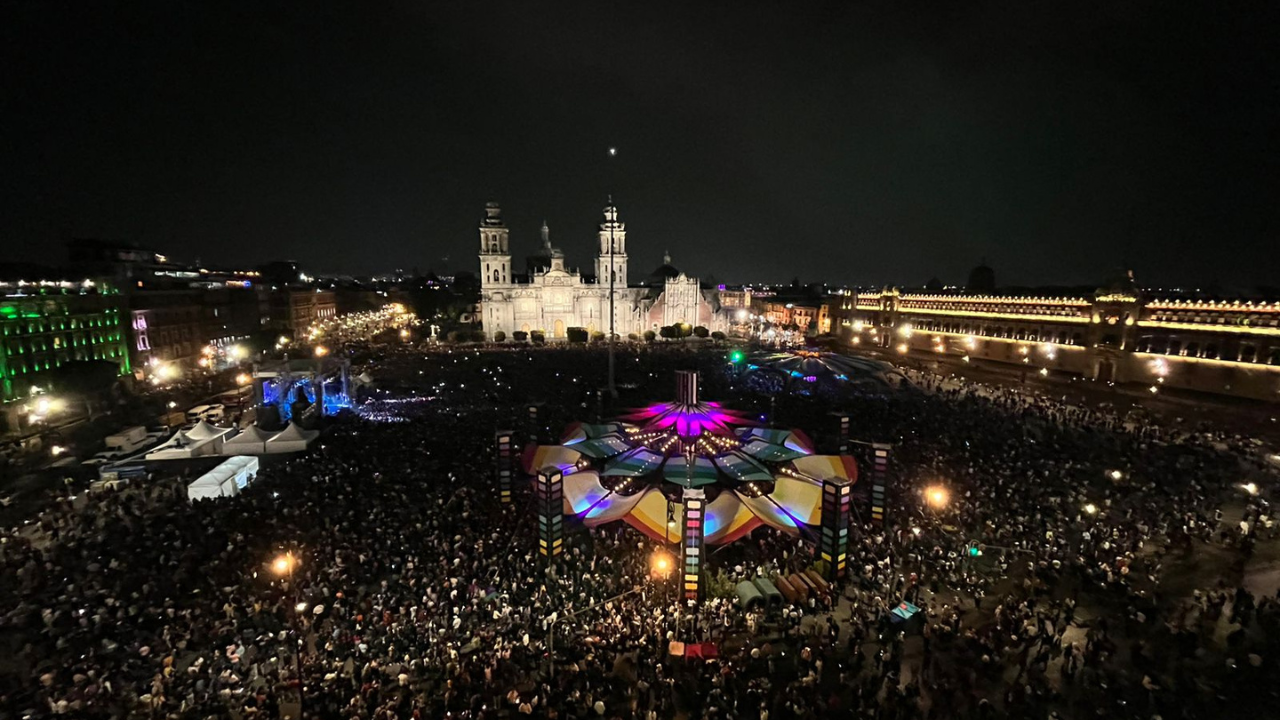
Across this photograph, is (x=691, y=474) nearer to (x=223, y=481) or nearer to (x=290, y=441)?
(x=223, y=481)

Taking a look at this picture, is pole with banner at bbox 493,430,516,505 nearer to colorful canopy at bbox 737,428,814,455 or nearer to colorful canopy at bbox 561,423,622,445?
colorful canopy at bbox 561,423,622,445

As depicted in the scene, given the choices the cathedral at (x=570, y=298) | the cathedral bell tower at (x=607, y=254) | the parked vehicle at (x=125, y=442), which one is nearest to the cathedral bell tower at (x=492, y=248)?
the cathedral at (x=570, y=298)

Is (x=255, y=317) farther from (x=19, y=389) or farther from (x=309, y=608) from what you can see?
(x=309, y=608)

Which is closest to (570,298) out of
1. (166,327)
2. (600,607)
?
(166,327)

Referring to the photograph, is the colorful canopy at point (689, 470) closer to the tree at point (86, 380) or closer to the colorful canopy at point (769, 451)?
the colorful canopy at point (769, 451)

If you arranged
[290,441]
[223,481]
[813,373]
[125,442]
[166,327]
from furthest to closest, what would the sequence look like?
[166,327]
[813,373]
[125,442]
[290,441]
[223,481]

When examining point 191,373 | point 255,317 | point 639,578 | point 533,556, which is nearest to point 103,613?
point 533,556

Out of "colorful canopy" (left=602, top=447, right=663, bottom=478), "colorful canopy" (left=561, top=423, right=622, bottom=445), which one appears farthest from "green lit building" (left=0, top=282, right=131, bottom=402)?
"colorful canopy" (left=602, top=447, right=663, bottom=478)
